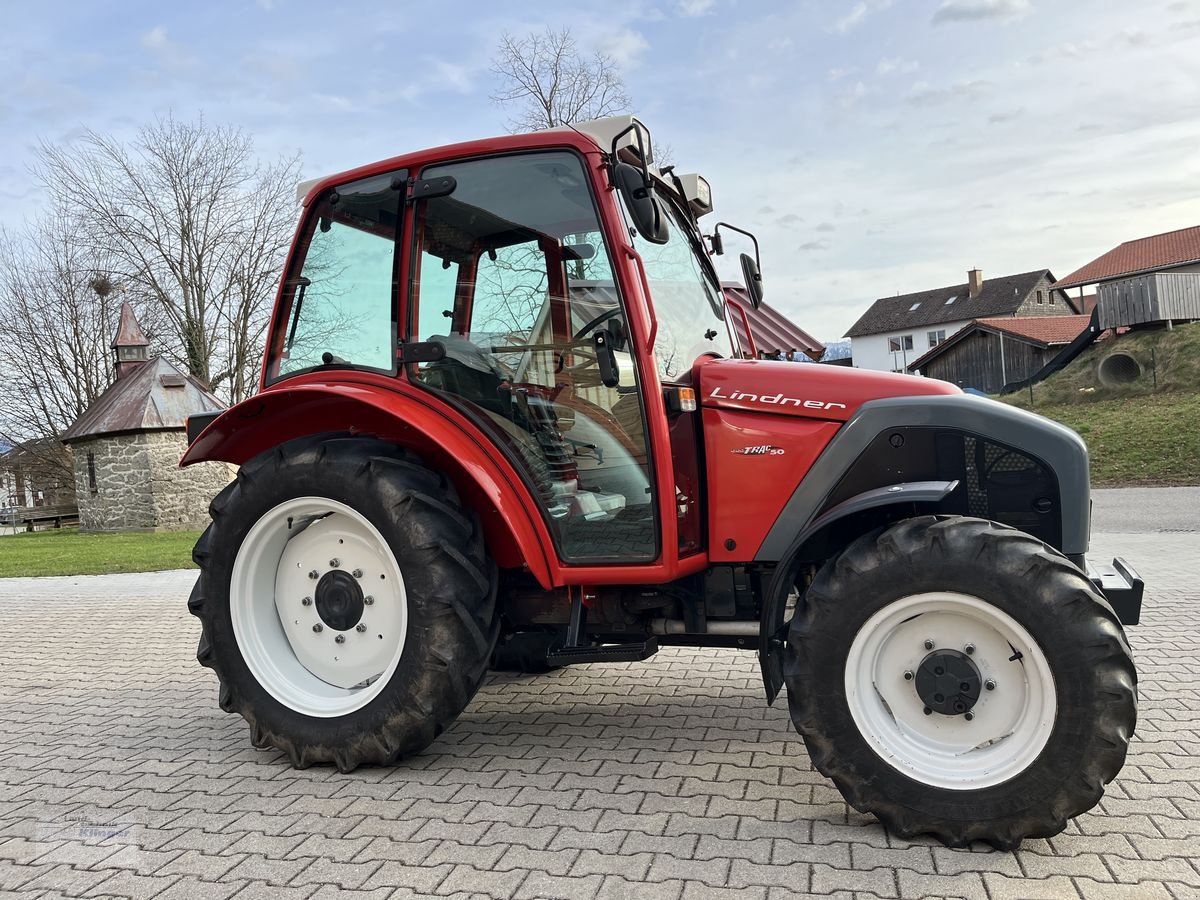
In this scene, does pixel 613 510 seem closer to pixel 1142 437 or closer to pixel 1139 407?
pixel 1142 437

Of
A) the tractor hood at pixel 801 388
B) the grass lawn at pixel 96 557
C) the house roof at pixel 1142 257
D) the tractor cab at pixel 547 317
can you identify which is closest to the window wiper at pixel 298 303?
the tractor cab at pixel 547 317

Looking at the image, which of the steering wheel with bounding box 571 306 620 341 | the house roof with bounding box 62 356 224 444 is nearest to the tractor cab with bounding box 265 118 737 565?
the steering wheel with bounding box 571 306 620 341

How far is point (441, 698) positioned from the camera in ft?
11.6

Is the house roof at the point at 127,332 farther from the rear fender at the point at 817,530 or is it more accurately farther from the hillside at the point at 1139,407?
the rear fender at the point at 817,530

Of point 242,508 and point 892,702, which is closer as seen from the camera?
point 892,702

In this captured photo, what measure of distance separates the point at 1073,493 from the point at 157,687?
4.96 metres

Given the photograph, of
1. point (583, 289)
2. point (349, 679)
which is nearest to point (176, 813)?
point (349, 679)

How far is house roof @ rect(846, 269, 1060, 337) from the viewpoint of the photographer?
59625 mm

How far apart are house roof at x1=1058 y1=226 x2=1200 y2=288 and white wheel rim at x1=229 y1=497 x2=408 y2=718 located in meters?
46.4

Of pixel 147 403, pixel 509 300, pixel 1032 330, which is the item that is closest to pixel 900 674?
pixel 509 300

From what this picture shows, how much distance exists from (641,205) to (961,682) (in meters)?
1.81

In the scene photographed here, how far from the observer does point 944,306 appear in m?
63.3

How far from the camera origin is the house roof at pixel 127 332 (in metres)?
30.0

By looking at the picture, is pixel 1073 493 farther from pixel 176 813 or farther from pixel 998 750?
pixel 176 813
